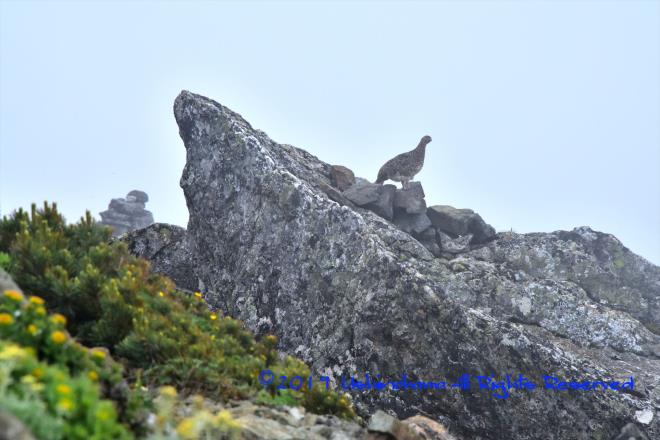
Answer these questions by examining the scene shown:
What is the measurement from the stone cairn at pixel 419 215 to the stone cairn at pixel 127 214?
162 feet

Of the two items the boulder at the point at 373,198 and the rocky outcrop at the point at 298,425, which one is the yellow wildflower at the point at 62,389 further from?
the boulder at the point at 373,198

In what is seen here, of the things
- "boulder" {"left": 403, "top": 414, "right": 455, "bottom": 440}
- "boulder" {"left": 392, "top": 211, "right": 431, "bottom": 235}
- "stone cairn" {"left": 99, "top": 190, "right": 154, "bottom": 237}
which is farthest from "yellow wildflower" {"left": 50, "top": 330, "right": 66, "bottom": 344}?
"stone cairn" {"left": 99, "top": 190, "right": 154, "bottom": 237}

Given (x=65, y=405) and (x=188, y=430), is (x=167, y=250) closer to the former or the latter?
(x=188, y=430)

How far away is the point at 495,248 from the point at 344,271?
27.4ft

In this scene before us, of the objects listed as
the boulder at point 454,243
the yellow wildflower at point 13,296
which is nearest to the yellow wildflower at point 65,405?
the yellow wildflower at point 13,296

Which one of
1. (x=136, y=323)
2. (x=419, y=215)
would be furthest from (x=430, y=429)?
(x=419, y=215)

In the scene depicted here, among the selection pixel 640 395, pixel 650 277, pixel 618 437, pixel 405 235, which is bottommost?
pixel 618 437

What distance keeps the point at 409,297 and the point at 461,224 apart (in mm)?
8649

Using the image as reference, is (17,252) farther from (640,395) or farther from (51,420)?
(640,395)

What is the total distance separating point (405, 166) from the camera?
61.8 ft

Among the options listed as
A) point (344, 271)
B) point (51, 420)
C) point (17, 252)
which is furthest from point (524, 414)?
point (17, 252)

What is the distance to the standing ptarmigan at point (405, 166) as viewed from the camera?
18625 mm

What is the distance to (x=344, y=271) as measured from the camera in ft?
39.9

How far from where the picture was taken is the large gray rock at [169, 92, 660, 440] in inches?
408
